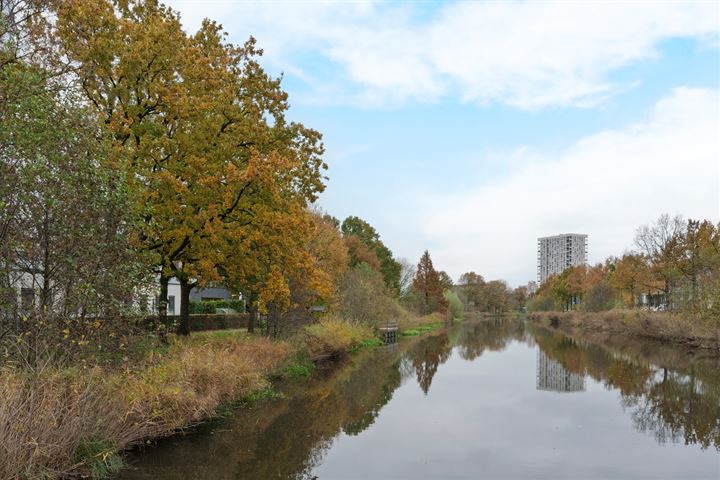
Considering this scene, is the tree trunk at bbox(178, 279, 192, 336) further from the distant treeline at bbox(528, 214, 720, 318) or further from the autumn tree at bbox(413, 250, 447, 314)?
the autumn tree at bbox(413, 250, 447, 314)

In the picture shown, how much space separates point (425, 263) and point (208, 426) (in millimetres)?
69259

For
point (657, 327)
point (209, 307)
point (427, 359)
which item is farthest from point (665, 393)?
point (209, 307)

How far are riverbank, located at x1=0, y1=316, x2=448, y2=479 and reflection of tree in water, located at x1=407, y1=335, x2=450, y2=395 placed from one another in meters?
9.04

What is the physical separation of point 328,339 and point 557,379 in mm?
10941

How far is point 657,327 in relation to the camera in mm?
41656

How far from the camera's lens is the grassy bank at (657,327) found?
33.7 m

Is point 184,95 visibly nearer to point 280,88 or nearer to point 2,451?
point 280,88

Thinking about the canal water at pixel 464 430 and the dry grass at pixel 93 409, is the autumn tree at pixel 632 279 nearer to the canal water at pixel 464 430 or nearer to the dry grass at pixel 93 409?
the canal water at pixel 464 430

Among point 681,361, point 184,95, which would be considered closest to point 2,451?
point 184,95

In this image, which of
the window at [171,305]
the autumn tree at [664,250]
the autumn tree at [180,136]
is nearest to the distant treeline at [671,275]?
the autumn tree at [664,250]

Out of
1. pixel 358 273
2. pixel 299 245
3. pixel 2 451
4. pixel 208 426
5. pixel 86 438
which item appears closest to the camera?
pixel 2 451

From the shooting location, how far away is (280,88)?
2166 centimetres

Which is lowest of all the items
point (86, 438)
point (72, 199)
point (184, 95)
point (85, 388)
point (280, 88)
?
point (86, 438)

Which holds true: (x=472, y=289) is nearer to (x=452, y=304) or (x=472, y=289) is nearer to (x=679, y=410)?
(x=452, y=304)
